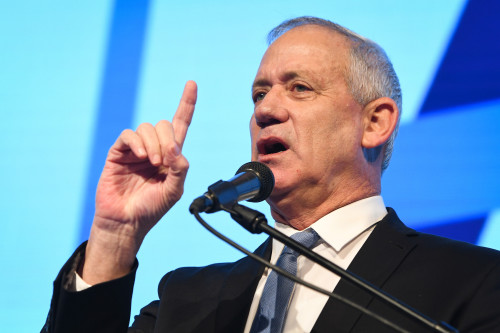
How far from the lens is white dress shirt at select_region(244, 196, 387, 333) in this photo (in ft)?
5.01

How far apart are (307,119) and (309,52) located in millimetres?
243

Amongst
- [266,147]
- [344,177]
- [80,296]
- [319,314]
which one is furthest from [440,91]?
[80,296]

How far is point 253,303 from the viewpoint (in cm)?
165

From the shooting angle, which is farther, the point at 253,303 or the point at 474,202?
the point at 474,202

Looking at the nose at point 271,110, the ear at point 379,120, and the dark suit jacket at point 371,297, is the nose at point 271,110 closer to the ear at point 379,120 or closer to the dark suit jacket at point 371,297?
the ear at point 379,120

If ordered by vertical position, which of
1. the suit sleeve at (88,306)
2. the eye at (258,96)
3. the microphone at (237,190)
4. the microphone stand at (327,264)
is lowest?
the suit sleeve at (88,306)

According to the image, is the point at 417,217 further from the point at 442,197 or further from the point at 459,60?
the point at 459,60

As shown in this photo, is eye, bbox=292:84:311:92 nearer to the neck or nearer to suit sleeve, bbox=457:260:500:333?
the neck

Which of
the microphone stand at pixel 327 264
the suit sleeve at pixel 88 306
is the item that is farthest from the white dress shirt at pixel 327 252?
the microphone stand at pixel 327 264

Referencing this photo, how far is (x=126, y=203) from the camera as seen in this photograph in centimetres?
151

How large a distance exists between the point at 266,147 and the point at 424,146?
0.70 metres

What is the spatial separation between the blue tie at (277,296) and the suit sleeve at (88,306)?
1.17ft

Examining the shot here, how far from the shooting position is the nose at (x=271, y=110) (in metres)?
1.73

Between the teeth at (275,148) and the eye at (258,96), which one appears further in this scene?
the eye at (258,96)
